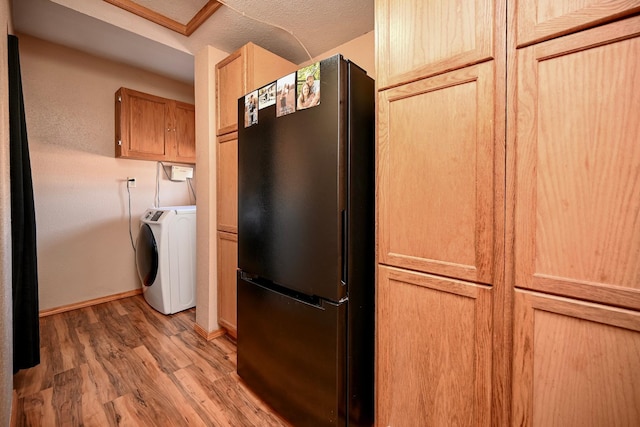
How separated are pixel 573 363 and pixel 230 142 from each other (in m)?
2.16

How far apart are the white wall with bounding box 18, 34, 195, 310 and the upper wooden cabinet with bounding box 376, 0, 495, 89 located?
3.10m

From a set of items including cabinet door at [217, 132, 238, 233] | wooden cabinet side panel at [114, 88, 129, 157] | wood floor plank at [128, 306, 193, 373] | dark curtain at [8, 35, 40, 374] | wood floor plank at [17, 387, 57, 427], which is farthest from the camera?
wooden cabinet side panel at [114, 88, 129, 157]

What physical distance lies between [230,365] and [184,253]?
4.32ft

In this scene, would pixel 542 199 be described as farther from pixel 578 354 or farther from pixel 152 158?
pixel 152 158

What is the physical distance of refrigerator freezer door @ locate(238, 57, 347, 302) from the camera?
1104mm

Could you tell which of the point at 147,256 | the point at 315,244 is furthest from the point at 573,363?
the point at 147,256

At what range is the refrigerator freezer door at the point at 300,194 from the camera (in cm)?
110

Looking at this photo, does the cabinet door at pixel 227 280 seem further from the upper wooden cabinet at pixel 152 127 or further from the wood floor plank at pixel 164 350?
the upper wooden cabinet at pixel 152 127

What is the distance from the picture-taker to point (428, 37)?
970 millimetres

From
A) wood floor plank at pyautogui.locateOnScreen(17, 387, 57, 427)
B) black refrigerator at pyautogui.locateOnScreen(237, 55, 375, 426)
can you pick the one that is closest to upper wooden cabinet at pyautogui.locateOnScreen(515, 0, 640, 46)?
black refrigerator at pyautogui.locateOnScreen(237, 55, 375, 426)

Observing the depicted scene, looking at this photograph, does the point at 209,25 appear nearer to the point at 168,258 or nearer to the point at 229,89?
the point at 229,89

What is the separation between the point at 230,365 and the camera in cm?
184

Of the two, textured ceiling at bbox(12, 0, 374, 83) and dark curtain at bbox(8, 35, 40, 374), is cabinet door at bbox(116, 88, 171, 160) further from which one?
dark curtain at bbox(8, 35, 40, 374)

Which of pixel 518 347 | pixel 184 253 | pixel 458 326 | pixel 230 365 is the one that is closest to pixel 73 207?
pixel 184 253
